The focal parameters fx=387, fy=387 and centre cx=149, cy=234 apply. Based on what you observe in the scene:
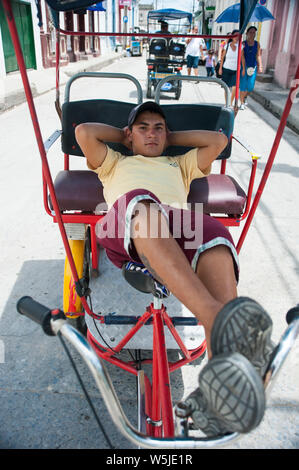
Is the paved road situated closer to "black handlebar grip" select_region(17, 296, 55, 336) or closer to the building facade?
"black handlebar grip" select_region(17, 296, 55, 336)

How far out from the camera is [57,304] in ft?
8.81

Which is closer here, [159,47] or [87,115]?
[87,115]

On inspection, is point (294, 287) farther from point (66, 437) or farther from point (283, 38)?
point (283, 38)

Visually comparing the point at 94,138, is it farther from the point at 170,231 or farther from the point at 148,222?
the point at 148,222

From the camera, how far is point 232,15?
30.1ft

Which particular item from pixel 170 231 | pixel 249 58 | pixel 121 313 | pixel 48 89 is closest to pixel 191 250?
pixel 170 231

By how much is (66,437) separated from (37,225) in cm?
233

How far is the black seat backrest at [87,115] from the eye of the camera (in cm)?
273

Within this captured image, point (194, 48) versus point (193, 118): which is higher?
point (194, 48)

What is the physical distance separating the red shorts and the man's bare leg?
0.10 feet

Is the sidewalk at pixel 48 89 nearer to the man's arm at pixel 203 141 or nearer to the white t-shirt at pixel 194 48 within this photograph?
the white t-shirt at pixel 194 48

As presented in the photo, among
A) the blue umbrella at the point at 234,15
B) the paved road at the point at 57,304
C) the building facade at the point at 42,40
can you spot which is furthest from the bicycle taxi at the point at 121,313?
the blue umbrella at the point at 234,15

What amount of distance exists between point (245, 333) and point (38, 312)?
526 mm

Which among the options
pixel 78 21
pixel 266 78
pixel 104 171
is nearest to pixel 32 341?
pixel 104 171
